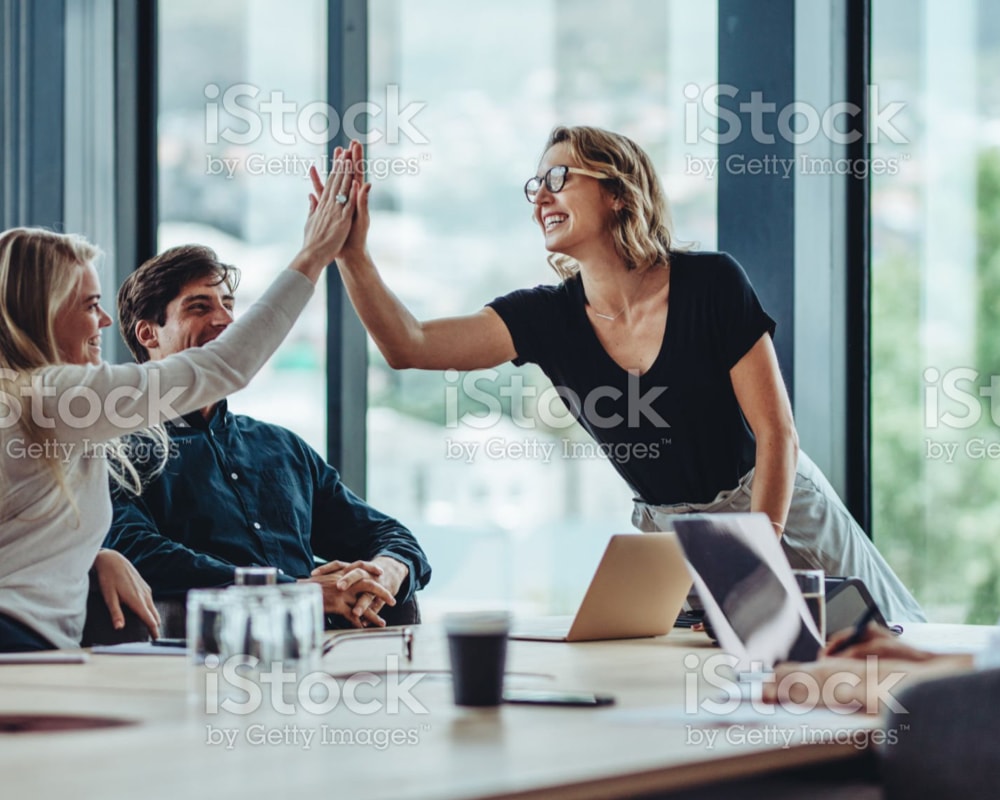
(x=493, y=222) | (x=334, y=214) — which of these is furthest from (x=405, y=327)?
(x=493, y=222)

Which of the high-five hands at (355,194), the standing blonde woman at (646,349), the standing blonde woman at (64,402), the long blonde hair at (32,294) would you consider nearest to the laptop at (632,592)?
the standing blonde woman at (646,349)

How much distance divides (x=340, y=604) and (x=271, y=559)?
29 cm

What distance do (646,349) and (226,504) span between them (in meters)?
0.90

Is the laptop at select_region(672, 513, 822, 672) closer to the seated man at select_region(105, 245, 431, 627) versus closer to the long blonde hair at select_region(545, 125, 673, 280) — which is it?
the seated man at select_region(105, 245, 431, 627)

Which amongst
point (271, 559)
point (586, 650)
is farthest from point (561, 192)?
point (586, 650)

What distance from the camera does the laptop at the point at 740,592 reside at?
145cm

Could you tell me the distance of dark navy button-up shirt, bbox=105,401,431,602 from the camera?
2436mm

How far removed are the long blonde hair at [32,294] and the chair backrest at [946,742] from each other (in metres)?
1.50

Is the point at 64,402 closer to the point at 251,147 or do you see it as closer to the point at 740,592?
the point at 740,592

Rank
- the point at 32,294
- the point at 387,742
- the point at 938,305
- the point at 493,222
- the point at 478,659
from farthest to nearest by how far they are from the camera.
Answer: the point at 493,222 < the point at 938,305 < the point at 32,294 < the point at 478,659 < the point at 387,742

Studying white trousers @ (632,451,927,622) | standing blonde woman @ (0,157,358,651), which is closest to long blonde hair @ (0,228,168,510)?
standing blonde woman @ (0,157,358,651)

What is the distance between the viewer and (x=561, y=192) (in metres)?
2.73

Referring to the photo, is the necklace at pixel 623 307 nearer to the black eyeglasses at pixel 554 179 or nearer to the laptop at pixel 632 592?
the black eyeglasses at pixel 554 179

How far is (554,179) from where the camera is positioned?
2.74 m
